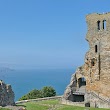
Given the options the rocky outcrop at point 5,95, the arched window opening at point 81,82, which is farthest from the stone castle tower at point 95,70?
the rocky outcrop at point 5,95

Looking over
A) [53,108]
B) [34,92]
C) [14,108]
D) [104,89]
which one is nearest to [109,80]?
[104,89]

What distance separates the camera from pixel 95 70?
57.1 metres

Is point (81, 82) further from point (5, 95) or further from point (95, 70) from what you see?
point (5, 95)

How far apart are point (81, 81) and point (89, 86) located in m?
3.34

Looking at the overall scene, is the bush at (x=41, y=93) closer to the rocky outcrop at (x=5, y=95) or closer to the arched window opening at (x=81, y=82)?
the arched window opening at (x=81, y=82)

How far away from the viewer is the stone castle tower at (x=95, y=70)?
2175 inches

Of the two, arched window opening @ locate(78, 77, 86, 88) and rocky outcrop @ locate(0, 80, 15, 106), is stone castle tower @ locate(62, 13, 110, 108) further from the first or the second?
rocky outcrop @ locate(0, 80, 15, 106)

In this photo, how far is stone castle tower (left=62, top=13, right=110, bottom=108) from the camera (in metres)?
55.2

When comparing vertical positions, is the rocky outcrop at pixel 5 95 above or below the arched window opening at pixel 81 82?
below

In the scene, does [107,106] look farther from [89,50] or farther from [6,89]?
[6,89]

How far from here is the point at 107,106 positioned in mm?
51844

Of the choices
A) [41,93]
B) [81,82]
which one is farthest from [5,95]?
[41,93]

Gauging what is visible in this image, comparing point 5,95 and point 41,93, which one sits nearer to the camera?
point 5,95

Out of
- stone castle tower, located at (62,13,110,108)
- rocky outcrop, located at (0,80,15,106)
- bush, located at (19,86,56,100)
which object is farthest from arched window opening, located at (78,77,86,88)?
rocky outcrop, located at (0,80,15,106)
